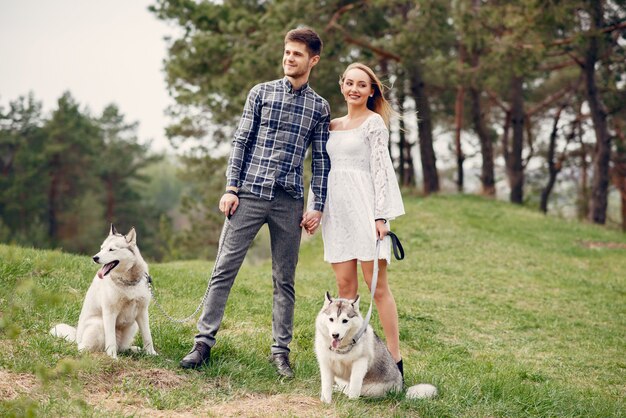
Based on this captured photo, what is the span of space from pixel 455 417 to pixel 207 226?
1068 inches

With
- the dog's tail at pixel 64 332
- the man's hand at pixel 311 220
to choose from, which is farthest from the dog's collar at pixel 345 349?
the dog's tail at pixel 64 332

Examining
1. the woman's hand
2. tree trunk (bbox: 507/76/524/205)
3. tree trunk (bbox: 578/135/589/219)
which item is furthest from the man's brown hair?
tree trunk (bbox: 578/135/589/219)

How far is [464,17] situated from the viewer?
19000 millimetres

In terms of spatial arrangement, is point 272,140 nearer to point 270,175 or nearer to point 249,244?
point 270,175

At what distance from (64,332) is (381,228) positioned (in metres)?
2.65

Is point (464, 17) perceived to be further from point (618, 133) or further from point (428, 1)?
point (618, 133)

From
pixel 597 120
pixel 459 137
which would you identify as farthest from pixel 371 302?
pixel 459 137

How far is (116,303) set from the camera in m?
4.88

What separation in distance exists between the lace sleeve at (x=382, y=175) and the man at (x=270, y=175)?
1.36 feet

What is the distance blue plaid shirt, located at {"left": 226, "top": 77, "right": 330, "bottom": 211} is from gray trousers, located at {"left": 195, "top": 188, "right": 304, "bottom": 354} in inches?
3.9

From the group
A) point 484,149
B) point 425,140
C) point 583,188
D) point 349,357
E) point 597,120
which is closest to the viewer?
point 349,357

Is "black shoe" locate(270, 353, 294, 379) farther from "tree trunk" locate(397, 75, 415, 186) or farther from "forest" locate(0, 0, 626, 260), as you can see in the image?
"tree trunk" locate(397, 75, 415, 186)

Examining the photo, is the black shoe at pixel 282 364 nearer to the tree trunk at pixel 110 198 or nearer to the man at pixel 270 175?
the man at pixel 270 175

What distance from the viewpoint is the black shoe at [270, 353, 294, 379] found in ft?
16.8
